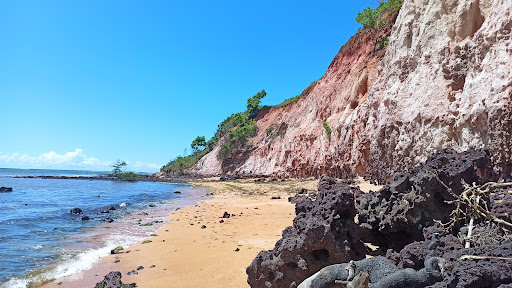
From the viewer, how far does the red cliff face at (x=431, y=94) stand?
9.96 meters

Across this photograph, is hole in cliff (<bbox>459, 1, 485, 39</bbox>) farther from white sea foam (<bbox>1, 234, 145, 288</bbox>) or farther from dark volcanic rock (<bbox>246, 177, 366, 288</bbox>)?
white sea foam (<bbox>1, 234, 145, 288</bbox>)

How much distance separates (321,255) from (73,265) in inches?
190

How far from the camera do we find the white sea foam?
5.14 m

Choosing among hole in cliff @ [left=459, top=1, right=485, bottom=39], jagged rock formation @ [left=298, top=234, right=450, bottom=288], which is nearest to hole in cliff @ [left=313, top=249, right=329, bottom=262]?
jagged rock formation @ [left=298, top=234, right=450, bottom=288]

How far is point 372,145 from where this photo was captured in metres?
16.0

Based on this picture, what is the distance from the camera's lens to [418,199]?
153 inches

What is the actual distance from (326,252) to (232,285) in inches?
58.5

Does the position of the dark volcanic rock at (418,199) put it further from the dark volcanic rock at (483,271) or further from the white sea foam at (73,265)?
the white sea foam at (73,265)

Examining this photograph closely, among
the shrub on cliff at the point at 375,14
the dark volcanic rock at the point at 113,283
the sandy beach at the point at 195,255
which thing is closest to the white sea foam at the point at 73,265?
the sandy beach at the point at 195,255

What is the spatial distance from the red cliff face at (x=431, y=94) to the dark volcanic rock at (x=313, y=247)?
24.6 ft

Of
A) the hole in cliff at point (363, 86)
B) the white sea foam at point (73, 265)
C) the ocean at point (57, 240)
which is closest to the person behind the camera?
the white sea foam at point (73, 265)

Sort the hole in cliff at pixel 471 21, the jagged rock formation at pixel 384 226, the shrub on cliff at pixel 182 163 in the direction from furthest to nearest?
the shrub on cliff at pixel 182 163
the hole in cliff at pixel 471 21
the jagged rock formation at pixel 384 226

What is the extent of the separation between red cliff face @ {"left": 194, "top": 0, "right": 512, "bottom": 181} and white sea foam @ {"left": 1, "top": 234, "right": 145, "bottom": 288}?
1028cm

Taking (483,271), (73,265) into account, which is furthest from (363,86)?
(483,271)
